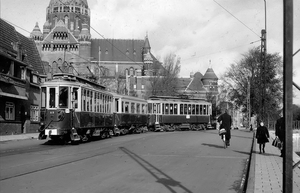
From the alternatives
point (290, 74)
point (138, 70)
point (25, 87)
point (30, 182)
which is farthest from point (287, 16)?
point (138, 70)

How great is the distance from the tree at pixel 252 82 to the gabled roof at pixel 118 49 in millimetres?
55449

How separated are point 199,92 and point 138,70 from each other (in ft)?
64.6

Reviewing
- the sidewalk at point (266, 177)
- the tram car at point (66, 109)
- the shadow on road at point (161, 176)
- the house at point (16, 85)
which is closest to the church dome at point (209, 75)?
the house at point (16, 85)

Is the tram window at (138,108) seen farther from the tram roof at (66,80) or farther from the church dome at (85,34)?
the church dome at (85,34)

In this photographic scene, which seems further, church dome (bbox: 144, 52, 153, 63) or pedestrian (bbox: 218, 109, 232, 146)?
church dome (bbox: 144, 52, 153, 63)

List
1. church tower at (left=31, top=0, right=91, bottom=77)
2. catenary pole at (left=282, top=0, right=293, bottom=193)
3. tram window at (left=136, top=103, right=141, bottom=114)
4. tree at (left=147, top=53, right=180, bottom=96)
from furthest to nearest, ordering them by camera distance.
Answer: church tower at (left=31, top=0, right=91, bottom=77)
tree at (left=147, top=53, right=180, bottom=96)
tram window at (left=136, top=103, right=141, bottom=114)
catenary pole at (left=282, top=0, right=293, bottom=193)

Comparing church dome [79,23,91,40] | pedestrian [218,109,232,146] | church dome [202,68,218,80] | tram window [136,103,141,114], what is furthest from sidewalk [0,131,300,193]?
church dome [202,68,218,80]

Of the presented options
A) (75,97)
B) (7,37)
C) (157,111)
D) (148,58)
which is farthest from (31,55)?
(148,58)

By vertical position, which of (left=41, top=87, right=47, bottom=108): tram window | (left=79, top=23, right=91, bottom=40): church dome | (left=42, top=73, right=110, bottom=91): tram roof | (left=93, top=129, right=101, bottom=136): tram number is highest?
(left=79, top=23, right=91, bottom=40): church dome

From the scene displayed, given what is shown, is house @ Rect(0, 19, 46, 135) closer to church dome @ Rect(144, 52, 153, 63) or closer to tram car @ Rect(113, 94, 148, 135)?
tram car @ Rect(113, 94, 148, 135)

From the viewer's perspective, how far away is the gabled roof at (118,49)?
116m

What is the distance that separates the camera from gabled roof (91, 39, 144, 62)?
11619 cm

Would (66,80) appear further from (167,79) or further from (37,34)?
(37,34)

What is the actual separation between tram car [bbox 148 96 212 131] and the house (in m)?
11.0
